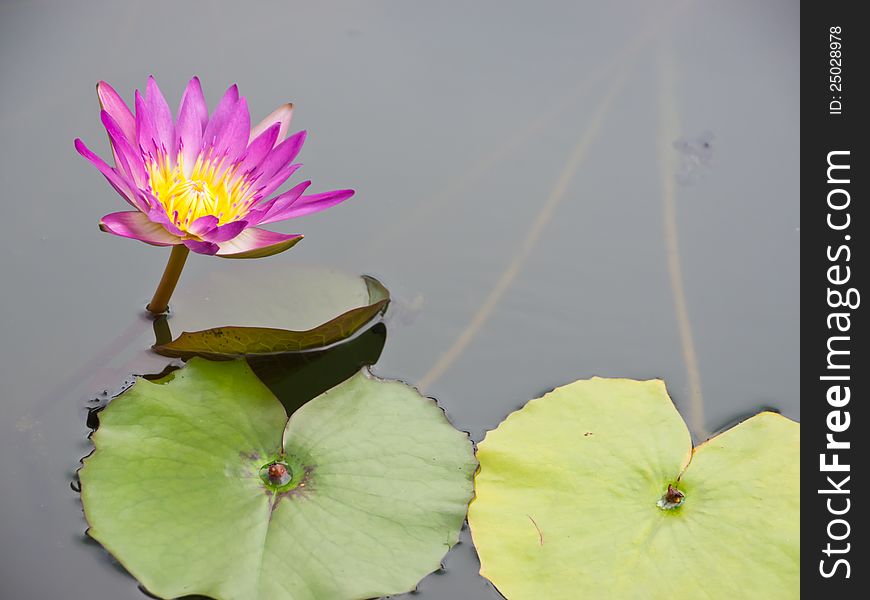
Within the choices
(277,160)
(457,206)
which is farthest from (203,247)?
(457,206)

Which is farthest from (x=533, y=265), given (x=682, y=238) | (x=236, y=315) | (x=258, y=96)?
(x=258, y=96)

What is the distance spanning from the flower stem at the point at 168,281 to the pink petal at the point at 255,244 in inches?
5.7

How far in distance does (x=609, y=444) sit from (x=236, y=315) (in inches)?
36.7

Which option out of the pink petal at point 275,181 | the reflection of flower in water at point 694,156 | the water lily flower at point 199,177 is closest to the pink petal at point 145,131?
the water lily flower at point 199,177

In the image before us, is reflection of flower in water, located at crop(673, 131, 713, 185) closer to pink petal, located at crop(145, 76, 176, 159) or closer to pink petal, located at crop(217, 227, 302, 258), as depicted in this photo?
pink petal, located at crop(217, 227, 302, 258)

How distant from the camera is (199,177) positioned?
1998 millimetres

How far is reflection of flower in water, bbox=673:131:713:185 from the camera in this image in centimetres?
270

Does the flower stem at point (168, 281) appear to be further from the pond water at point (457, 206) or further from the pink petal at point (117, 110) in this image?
the pink petal at point (117, 110)

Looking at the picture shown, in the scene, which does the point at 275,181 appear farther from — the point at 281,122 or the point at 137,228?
the point at 137,228

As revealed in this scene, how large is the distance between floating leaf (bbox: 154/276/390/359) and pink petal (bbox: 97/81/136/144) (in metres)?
0.46

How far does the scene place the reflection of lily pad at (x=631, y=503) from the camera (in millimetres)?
1722

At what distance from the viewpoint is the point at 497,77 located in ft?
9.55

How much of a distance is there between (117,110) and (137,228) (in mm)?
295
